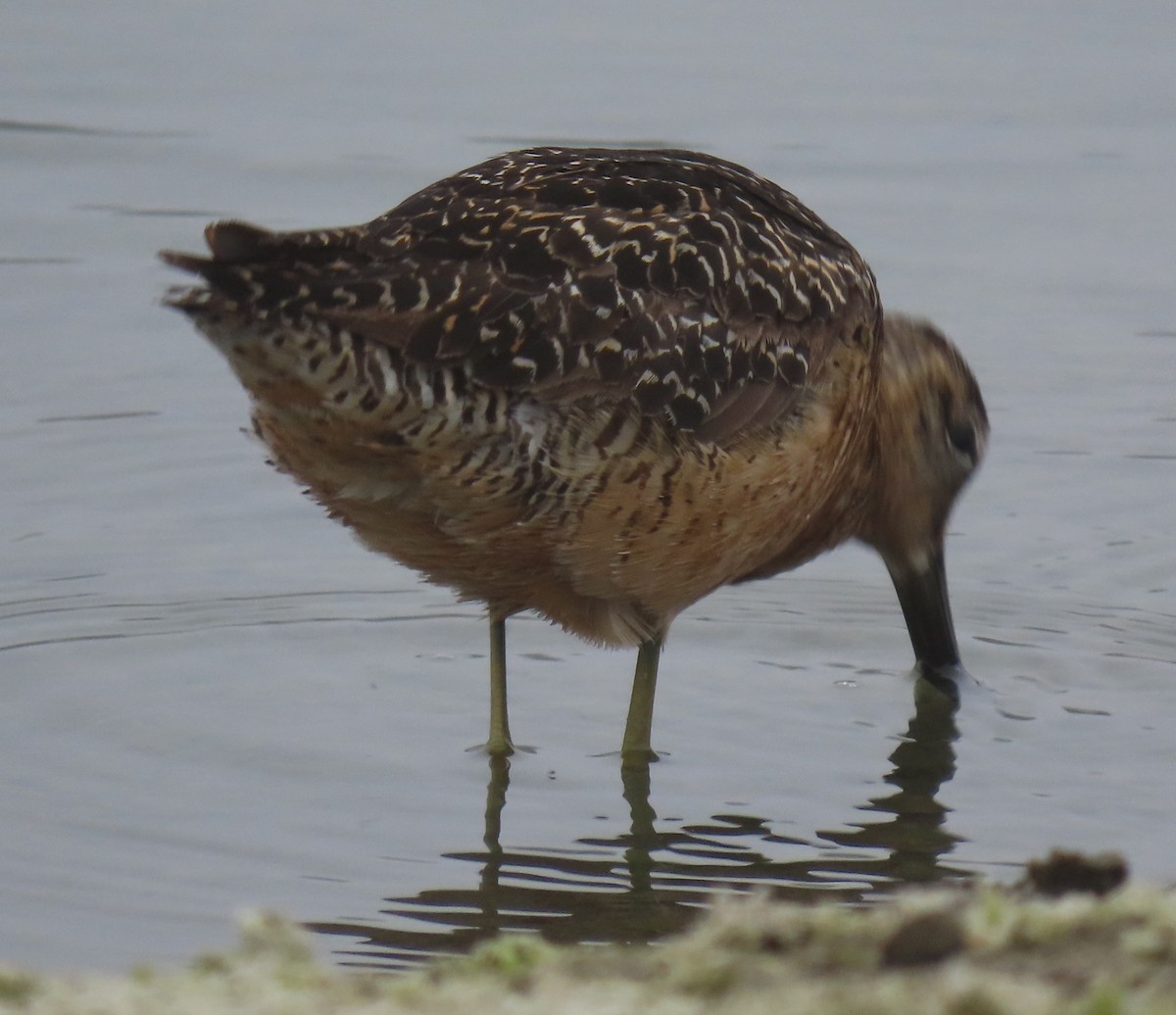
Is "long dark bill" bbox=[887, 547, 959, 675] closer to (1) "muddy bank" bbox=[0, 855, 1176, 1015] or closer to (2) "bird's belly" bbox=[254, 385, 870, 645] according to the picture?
(2) "bird's belly" bbox=[254, 385, 870, 645]

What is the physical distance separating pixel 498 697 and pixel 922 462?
1.33 m

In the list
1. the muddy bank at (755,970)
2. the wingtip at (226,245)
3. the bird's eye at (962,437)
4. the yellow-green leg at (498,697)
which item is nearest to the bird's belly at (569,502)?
the yellow-green leg at (498,697)

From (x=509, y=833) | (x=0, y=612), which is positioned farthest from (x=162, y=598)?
(x=509, y=833)

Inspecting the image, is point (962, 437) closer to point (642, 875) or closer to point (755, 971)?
point (642, 875)

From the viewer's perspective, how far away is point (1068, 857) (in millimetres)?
2770

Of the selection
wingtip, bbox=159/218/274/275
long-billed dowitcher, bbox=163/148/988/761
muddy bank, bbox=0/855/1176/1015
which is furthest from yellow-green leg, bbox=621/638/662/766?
muddy bank, bbox=0/855/1176/1015

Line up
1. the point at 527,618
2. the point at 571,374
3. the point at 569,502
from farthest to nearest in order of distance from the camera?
the point at 527,618
the point at 569,502
the point at 571,374

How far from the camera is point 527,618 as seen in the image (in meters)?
6.22

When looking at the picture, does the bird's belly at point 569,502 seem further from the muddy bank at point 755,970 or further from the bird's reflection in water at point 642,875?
the muddy bank at point 755,970

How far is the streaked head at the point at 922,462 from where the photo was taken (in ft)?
19.0

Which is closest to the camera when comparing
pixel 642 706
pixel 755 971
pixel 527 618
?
pixel 755 971

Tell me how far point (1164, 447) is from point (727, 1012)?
5.36 metres

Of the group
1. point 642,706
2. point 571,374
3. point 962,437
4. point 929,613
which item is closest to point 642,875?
point 642,706

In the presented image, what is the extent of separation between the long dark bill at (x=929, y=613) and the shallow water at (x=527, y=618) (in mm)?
103
